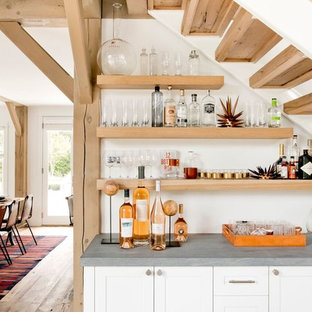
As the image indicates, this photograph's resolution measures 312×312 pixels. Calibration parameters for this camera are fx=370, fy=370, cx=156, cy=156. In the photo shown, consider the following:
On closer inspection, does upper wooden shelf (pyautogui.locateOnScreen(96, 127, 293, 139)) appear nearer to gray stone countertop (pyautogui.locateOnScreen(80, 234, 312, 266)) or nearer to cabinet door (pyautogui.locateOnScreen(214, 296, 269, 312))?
gray stone countertop (pyautogui.locateOnScreen(80, 234, 312, 266))

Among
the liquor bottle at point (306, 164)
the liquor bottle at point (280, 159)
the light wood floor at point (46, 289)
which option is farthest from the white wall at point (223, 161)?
the light wood floor at point (46, 289)

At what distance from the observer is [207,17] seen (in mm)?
2029

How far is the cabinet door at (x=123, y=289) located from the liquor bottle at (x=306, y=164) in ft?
3.84

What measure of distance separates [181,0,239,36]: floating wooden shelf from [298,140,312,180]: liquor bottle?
91 cm

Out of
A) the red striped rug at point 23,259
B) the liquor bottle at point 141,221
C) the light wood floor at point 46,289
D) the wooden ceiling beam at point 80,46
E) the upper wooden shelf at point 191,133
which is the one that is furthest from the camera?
the red striped rug at point 23,259

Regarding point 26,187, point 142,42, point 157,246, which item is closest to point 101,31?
point 142,42

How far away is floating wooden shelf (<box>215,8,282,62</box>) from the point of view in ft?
5.60

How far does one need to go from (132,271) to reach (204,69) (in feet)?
4.51

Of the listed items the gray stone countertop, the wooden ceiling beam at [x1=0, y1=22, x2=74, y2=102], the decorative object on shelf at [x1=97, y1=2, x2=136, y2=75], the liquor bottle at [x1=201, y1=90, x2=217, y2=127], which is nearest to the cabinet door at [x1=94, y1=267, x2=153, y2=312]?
the gray stone countertop

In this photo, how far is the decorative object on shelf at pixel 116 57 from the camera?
88.2 inches

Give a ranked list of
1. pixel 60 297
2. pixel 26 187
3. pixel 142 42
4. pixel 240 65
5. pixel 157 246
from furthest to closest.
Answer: pixel 26 187 → pixel 60 297 → pixel 142 42 → pixel 240 65 → pixel 157 246

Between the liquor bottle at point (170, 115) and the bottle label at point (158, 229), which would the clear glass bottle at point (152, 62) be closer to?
the liquor bottle at point (170, 115)

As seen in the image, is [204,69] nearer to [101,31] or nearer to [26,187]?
[101,31]

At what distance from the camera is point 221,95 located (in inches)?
96.6
